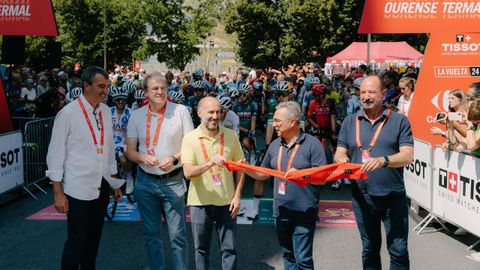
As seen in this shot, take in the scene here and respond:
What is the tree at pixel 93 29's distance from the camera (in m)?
45.1

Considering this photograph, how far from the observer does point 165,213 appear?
5.20 m

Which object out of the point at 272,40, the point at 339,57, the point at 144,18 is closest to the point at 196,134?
the point at 339,57

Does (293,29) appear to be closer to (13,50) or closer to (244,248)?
(13,50)

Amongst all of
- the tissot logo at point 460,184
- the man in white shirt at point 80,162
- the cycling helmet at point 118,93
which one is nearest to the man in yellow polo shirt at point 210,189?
the man in white shirt at point 80,162

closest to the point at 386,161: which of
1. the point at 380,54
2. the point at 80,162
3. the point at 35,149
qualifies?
the point at 80,162

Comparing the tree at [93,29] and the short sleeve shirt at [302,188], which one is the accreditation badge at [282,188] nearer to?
the short sleeve shirt at [302,188]

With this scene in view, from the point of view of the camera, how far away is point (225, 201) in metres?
4.92

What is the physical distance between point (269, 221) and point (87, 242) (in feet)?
12.7

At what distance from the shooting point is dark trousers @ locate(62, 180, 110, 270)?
475 centimetres

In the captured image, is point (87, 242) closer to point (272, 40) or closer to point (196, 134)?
point (196, 134)

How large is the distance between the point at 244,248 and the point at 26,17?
8137 mm

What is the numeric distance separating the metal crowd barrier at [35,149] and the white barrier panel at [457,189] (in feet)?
23.8

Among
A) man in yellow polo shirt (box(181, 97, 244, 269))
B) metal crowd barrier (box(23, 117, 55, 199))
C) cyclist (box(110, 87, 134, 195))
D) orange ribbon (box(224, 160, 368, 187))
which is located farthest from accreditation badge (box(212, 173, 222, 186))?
metal crowd barrier (box(23, 117, 55, 199))

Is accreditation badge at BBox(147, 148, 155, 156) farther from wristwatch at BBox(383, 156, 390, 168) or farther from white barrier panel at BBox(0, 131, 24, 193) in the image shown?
white barrier panel at BBox(0, 131, 24, 193)
